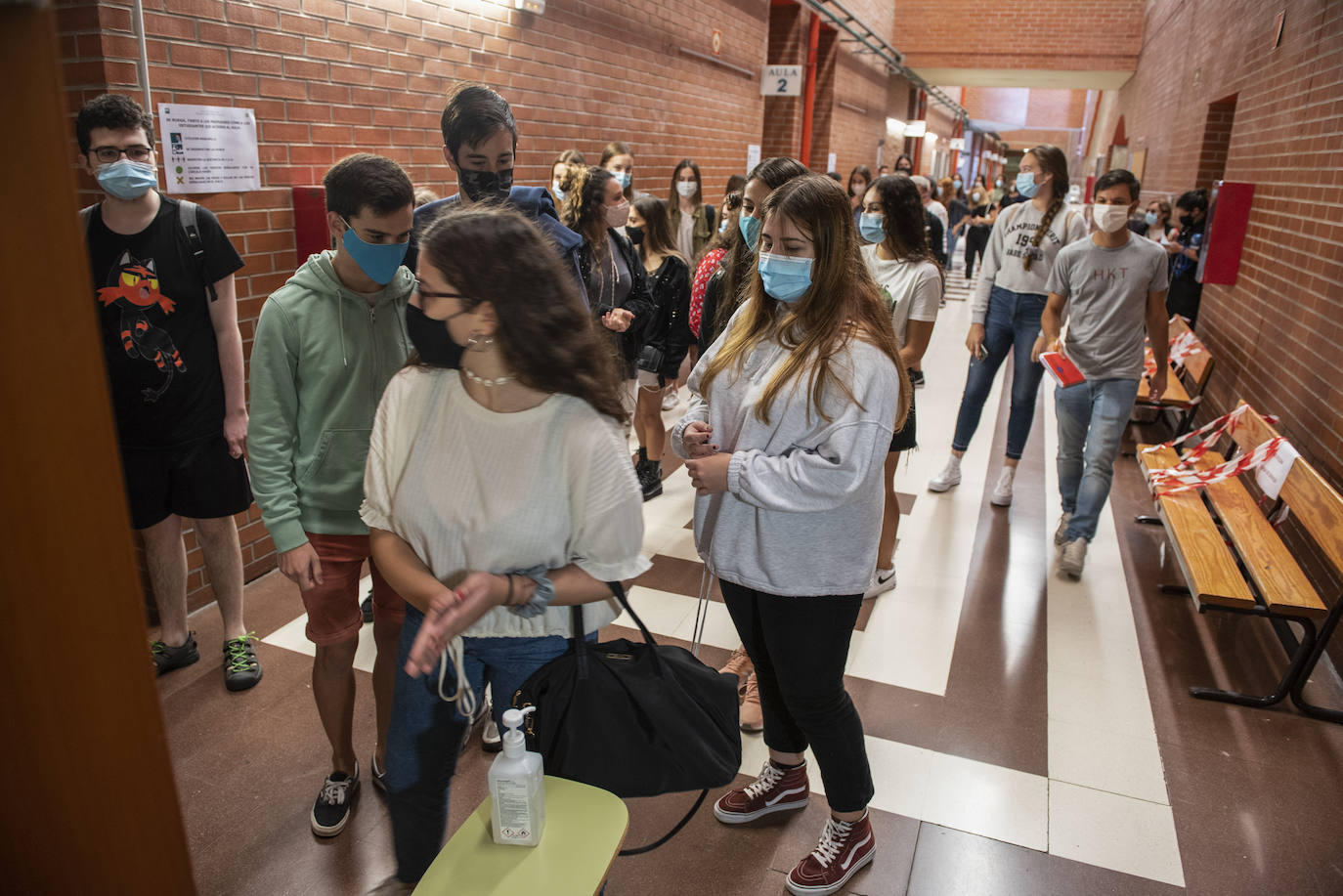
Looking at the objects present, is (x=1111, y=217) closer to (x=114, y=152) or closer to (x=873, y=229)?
(x=873, y=229)

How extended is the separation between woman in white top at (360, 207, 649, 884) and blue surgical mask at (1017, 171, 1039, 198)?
393 cm

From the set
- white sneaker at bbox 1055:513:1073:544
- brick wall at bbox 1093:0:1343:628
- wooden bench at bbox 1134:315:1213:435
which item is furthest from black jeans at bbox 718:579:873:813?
wooden bench at bbox 1134:315:1213:435

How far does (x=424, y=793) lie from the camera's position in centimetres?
154

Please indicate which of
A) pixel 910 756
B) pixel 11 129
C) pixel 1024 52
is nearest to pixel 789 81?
pixel 1024 52

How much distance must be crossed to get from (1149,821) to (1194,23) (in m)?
8.84

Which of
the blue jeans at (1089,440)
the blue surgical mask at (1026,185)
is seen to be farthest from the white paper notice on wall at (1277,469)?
the blue surgical mask at (1026,185)

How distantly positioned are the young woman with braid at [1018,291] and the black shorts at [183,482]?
133 inches

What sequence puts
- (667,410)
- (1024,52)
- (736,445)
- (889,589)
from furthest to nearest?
(1024,52), (667,410), (889,589), (736,445)

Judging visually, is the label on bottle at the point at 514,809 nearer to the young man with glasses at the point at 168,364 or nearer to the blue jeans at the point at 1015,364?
the young man with glasses at the point at 168,364

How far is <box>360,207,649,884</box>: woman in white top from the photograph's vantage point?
4.39ft

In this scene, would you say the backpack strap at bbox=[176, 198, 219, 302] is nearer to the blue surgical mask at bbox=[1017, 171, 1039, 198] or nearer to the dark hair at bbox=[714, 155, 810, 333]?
the dark hair at bbox=[714, 155, 810, 333]

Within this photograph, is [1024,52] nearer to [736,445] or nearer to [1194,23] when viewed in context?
[1194,23]

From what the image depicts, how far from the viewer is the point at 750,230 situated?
273 cm

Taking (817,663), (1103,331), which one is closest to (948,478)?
(1103,331)
